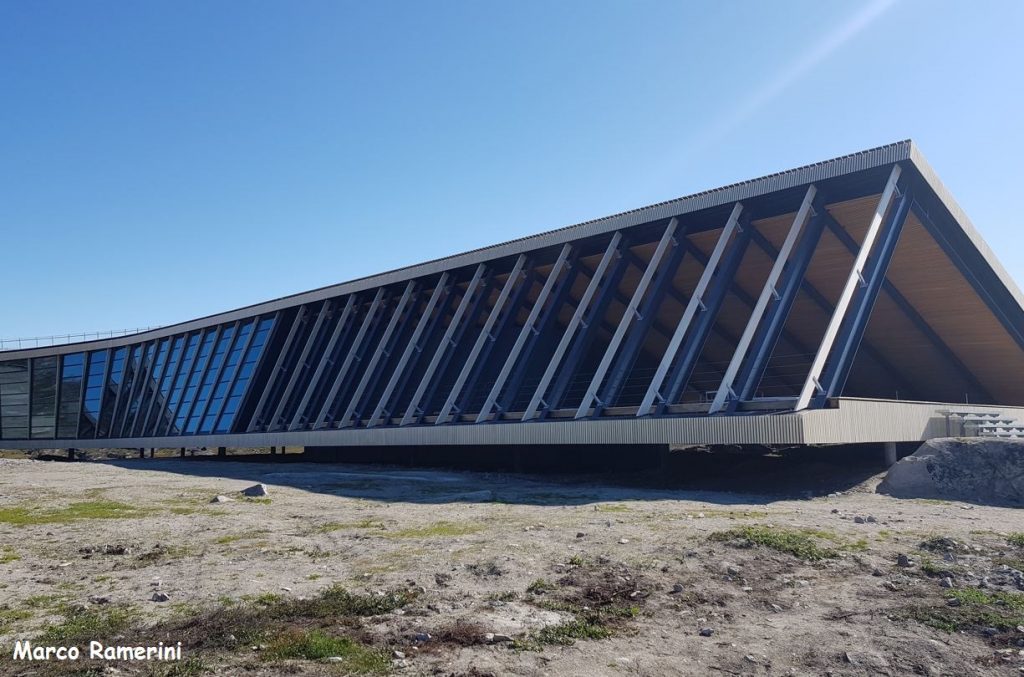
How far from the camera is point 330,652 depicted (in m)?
6.24

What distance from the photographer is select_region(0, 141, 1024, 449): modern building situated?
798 inches

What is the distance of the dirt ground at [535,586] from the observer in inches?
243

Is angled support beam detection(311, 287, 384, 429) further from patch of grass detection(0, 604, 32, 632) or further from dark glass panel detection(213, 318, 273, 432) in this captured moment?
patch of grass detection(0, 604, 32, 632)

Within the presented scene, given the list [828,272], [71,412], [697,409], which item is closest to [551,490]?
[697,409]

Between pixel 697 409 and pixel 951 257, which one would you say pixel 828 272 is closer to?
pixel 951 257

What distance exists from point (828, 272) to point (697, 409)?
9139mm

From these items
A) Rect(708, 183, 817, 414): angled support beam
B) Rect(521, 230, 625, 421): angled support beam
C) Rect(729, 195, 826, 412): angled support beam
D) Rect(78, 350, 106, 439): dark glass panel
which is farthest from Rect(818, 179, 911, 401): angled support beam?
Rect(78, 350, 106, 439): dark glass panel

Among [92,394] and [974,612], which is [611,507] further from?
[92,394]

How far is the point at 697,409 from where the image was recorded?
835 inches

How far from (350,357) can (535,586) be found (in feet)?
94.6

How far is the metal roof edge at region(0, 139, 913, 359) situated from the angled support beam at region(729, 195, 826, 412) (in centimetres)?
121

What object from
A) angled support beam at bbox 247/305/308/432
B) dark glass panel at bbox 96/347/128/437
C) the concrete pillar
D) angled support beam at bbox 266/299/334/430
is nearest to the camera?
the concrete pillar

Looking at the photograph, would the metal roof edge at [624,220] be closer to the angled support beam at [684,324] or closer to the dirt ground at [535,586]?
the angled support beam at [684,324]

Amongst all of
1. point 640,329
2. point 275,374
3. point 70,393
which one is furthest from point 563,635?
point 70,393
